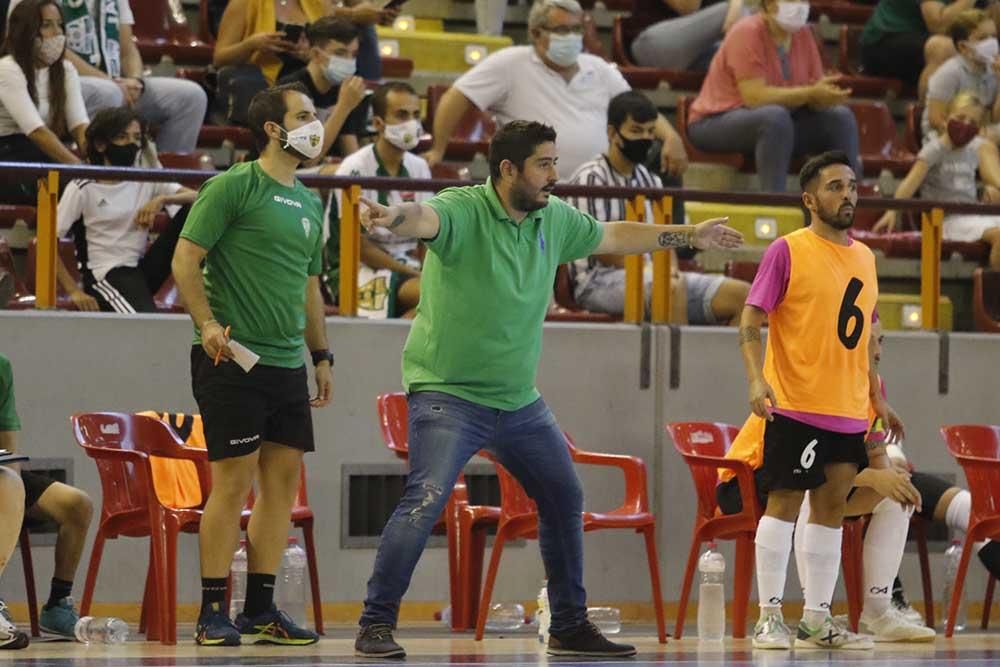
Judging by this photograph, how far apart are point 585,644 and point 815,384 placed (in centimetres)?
140

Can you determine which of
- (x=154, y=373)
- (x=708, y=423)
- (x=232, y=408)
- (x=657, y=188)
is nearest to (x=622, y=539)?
(x=708, y=423)

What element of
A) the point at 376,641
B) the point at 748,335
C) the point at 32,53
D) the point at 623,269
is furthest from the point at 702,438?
the point at 32,53

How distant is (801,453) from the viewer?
779cm

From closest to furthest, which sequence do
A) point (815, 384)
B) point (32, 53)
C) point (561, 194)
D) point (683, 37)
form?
point (815, 384), point (561, 194), point (32, 53), point (683, 37)

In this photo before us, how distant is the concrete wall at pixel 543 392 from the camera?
9.32 meters

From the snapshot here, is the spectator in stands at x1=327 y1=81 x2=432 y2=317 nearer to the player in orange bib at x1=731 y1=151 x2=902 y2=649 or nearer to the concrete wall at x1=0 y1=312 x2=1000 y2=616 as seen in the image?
the concrete wall at x1=0 y1=312 x2=1000 y2=616

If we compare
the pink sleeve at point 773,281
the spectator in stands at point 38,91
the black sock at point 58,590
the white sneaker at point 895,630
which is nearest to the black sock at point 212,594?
the black sock at point 58,590

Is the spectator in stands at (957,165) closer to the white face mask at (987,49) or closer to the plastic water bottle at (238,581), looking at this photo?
the white face mask at (987,49)

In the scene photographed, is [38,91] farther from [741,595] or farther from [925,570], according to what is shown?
[925,570]

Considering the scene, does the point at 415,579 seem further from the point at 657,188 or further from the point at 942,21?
the point at 942,21

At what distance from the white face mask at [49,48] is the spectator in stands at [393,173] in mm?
1475

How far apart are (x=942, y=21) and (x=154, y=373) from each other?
6.42 m

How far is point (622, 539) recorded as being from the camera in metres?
10.3

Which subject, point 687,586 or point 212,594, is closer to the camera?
point 212,594
